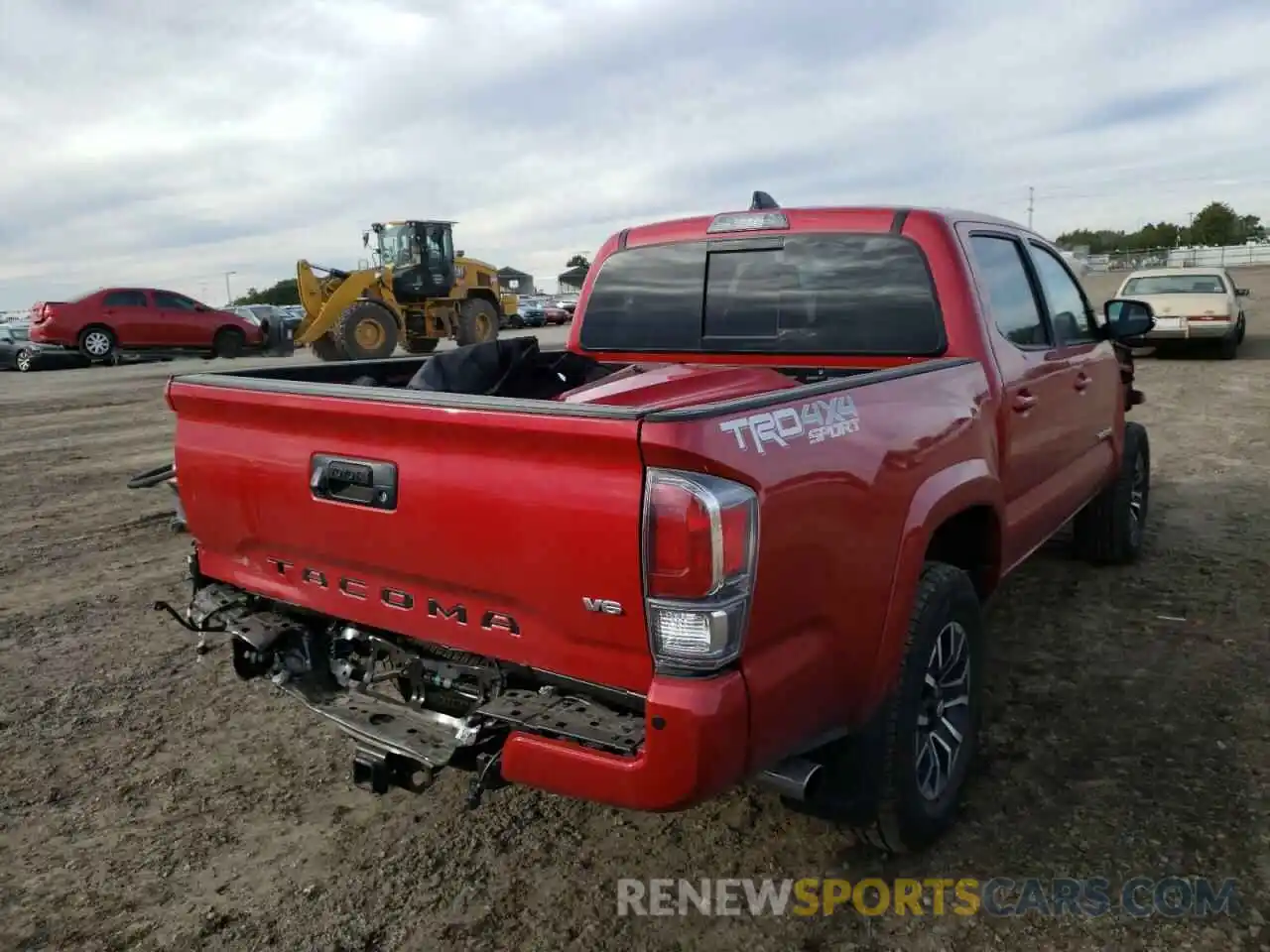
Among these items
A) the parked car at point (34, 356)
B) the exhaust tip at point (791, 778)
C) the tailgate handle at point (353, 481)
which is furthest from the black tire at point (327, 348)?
the exhaust tip at point (791, 778)

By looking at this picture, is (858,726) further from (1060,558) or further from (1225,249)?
(1225,249)

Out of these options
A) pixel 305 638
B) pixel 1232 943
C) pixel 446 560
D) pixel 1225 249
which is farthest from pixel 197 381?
pixel 1225 249

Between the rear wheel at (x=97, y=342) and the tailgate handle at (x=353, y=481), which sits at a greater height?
the rear wheel at (x=97, y=342)

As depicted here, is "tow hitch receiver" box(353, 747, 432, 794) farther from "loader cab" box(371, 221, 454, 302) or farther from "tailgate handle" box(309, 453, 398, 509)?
"loader cab" box(371, 221, 454, 302)

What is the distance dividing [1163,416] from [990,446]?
896 centimetres

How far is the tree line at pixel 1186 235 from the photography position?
270ft

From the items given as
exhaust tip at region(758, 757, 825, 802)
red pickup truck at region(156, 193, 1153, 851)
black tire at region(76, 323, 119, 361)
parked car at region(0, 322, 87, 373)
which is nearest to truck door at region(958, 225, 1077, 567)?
red pickup truck at region(156, 193, 1153, 851)

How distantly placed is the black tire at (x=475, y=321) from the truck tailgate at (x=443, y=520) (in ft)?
68.1

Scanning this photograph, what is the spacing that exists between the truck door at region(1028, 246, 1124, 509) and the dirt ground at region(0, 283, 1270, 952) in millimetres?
735

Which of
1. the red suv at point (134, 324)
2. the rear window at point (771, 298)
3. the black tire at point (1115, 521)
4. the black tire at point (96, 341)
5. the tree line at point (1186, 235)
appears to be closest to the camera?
the rear window at point (771, 298)

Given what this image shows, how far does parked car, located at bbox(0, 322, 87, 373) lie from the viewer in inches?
927

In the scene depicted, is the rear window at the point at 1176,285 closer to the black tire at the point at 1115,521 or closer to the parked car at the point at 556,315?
the black tire at the point at 1115,521

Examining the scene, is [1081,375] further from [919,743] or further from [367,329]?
[367,329]

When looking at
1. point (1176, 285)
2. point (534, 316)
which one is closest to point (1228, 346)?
point (1176, 285)
